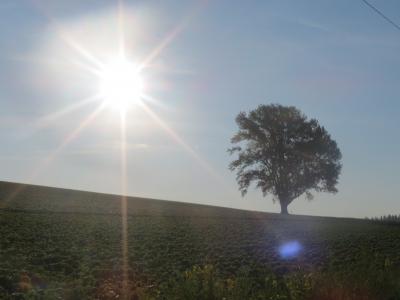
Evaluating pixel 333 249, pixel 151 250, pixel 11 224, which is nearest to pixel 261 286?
pixel 151 250

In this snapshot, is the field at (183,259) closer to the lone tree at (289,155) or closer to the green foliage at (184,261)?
the green foliage at (184,261)

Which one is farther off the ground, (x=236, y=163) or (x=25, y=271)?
(x=236, y=163)

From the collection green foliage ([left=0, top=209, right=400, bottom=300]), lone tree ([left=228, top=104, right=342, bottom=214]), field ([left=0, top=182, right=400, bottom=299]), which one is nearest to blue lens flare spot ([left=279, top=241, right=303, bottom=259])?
field ([left=0, top=182, right=400, bottom=299])

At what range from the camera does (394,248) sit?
2661cm

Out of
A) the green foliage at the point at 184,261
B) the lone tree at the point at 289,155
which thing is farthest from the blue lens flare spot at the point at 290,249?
the lone tree at the point at 289,155

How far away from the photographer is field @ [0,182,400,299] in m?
12.6

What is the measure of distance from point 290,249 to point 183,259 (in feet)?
23.6

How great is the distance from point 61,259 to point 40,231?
7.03m

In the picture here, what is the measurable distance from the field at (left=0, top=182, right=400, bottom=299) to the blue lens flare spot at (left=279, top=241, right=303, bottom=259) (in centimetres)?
10

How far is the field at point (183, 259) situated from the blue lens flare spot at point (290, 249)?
105 millimetres

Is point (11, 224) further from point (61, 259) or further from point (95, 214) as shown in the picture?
point (95, 214)

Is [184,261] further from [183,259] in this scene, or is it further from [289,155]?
[289,155]

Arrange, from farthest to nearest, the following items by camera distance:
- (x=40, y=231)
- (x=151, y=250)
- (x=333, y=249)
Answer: (x=333, y=249) → (x=40, y=231) → (x=151, y=250)

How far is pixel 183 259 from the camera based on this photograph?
19375 millimetres
